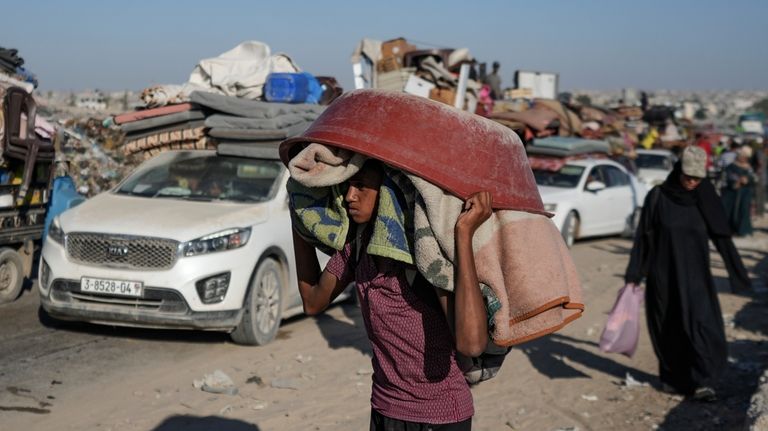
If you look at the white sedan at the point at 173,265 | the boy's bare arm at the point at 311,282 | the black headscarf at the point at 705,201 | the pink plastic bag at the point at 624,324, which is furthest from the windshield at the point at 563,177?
the boy's bare arm at the point at 311,282

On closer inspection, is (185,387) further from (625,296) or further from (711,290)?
(711,290)

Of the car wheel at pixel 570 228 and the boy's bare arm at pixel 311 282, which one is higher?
the boy's bare arm at pixel 311 282

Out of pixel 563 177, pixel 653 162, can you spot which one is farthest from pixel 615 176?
pixel 653 162

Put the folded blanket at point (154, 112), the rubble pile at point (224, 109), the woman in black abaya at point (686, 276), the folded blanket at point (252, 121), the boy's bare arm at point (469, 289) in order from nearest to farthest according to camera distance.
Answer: the boy's bare arm at point (469, 289) → the woman in black abaya at point (686, 276) → the folded blanket at point (252, 121) → the rubble pile at point (224, 109) → the folded blanket at point (154, 112)

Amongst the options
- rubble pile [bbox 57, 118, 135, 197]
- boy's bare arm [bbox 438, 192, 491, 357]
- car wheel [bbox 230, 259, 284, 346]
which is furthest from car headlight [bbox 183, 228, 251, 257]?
rubble pile [bbox 57, 118, 135, 197]

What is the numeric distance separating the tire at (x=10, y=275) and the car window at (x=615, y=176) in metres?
11.9

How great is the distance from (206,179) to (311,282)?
5683 mm

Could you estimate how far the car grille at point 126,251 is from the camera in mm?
7648

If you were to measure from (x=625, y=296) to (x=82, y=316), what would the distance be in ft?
14.8

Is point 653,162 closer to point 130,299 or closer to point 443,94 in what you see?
point 443,94

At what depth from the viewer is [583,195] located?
17.1 meters

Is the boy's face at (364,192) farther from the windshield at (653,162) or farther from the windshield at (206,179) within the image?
the windshield at (653,162)

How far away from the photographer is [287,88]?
1027 centimetres

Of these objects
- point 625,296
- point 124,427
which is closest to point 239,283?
point 124,427
